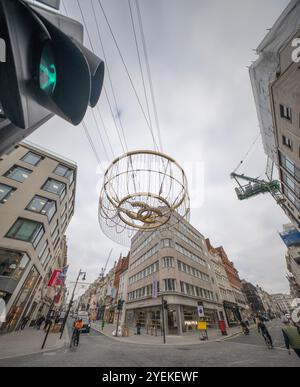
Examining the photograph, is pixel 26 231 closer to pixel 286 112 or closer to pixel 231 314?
pixel 286 112

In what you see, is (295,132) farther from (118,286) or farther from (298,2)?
(118,286)

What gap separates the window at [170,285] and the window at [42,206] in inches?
717

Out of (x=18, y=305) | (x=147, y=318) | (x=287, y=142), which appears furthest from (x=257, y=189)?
(x=18, y=305)

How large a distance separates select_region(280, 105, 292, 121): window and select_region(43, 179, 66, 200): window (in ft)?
80.3

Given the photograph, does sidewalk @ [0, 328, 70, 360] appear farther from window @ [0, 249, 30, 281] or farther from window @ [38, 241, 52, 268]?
window @ [38, 241, 52, 268]

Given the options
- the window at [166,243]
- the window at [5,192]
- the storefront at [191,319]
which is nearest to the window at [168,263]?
the window at [166,243]

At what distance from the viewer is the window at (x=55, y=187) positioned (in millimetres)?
20734

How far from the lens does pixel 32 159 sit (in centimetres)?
2167

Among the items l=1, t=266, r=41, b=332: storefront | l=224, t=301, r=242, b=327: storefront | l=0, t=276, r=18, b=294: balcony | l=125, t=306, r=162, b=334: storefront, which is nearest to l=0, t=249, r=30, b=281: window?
l=0, t=276, r=18, b=294: balcony

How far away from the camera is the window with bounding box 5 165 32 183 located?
18.5 meters

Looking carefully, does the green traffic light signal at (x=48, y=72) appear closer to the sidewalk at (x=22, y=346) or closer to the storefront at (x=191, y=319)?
the sidewalk at (x=22, y=346)

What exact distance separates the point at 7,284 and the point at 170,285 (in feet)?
61.7
